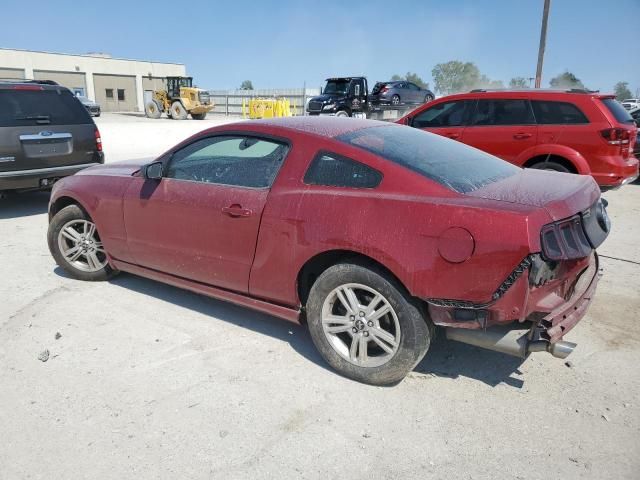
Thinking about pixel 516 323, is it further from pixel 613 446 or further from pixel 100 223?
pixel 100 223

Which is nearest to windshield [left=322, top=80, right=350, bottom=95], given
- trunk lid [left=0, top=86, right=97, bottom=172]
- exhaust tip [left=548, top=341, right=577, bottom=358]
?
trunk lid [left=0, top=86, right=97, bottom=172]

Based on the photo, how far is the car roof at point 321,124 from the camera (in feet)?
11.3

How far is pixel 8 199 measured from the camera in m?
8.84

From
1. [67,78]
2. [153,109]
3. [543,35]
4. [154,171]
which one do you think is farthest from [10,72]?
[154,171]

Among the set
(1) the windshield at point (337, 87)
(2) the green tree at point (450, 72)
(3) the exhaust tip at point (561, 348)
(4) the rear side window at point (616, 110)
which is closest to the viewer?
(3) the exhaust tip at point (561, 348)

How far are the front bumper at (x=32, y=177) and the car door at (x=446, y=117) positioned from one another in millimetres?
5678

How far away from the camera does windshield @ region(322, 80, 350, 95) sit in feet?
79.2

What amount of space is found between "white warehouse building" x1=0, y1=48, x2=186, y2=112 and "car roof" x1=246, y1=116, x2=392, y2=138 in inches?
1917

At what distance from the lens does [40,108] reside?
7211mm

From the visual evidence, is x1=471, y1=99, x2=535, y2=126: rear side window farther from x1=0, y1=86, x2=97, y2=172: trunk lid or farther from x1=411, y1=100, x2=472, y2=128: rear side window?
x1=0, y1=86, x2=97, y2=172: trunk lid

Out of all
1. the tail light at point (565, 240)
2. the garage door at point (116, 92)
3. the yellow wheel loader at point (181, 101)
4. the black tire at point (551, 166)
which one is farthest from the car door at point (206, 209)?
the garage door at point (116, 92)

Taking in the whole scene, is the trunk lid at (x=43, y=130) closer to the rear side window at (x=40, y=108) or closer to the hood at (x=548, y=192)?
the rear side window at (x=40, y=108)

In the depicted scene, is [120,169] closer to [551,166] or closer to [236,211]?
[236,211]

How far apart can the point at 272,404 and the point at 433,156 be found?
73.2 inches
